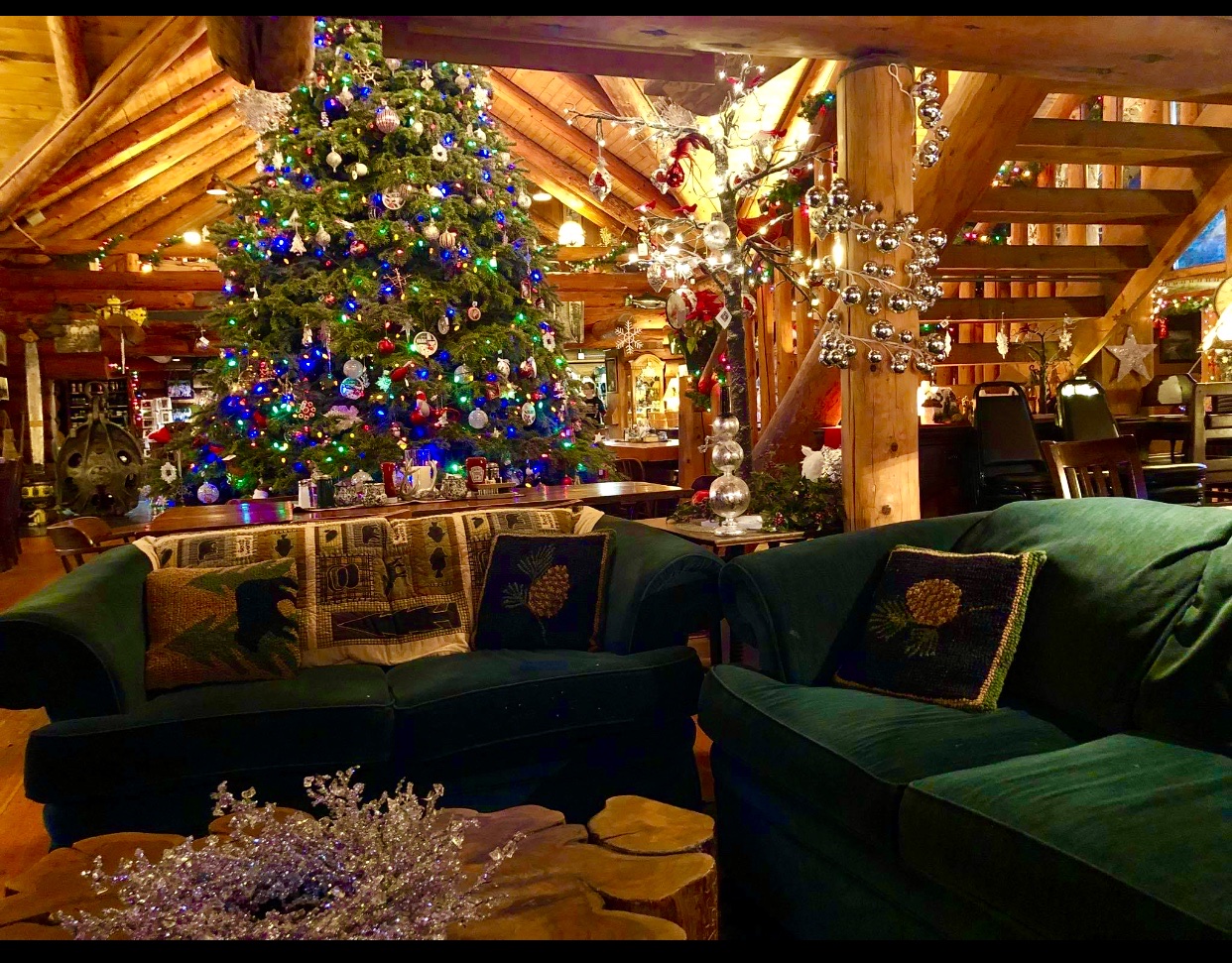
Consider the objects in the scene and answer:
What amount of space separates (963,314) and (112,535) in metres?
4.89

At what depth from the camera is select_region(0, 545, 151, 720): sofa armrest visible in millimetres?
2205

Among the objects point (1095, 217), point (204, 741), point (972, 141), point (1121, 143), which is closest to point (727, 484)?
point (204, 741)

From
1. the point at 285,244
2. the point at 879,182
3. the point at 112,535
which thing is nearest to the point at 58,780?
the point at 112,535

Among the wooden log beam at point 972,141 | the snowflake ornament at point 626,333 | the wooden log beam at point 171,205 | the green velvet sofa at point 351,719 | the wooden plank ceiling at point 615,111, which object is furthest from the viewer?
the snowflake ornament at point 626,333

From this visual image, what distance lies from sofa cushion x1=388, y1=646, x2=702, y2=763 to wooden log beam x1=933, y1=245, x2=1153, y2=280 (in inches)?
133

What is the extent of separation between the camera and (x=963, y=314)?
5555 millimetres

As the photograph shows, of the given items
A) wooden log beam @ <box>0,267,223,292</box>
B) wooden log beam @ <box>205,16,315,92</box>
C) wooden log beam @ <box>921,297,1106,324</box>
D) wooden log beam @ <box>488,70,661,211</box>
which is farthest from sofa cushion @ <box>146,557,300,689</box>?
wooden log beam @ <box>0,267,223,292</box>

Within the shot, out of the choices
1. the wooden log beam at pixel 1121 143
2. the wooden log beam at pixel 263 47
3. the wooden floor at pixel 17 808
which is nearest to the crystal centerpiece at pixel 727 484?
the wooden log beam at pixel 263 47

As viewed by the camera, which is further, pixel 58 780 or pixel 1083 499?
pixel 1083 499

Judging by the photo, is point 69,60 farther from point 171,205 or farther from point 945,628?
point 945,628

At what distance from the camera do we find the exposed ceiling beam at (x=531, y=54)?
2990 mm

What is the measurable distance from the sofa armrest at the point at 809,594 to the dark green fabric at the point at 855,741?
12 centimetres

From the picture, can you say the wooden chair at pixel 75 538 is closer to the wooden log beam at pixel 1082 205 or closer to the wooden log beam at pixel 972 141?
the wooden log beam at pixel 972 141
